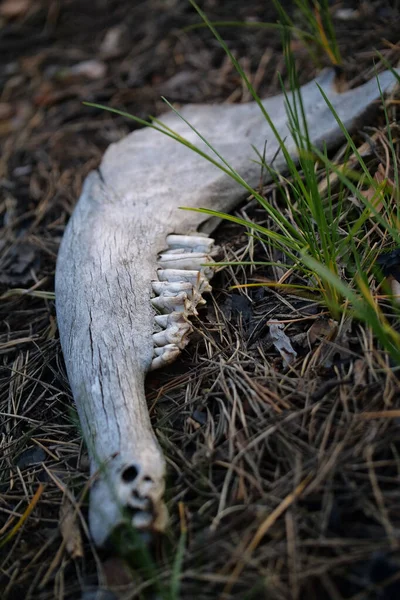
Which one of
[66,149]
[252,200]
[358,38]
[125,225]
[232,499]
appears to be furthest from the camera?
[66,149]

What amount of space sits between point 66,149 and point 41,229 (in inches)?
28.5

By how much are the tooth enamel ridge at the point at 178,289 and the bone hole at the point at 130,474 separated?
0.40 metres

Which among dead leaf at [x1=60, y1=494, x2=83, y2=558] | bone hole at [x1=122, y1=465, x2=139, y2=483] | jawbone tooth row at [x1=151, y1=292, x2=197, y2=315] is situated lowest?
dead leaf at [x1=60, y1=494, x2=83, y2=558]

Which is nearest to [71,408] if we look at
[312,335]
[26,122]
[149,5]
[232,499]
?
[232,499]

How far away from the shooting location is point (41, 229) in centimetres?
268

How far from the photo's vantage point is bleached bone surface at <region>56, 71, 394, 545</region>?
1465 millimetres

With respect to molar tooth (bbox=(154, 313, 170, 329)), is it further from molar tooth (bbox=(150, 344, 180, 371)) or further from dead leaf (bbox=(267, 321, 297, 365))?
dead leaf (bbox=(267, 321, 297, 365))

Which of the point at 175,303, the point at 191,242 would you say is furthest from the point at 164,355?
the point at 191,242

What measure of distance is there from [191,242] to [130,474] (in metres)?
0.99

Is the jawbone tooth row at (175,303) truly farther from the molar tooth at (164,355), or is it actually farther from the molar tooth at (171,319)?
the molar tooth at (164,355)

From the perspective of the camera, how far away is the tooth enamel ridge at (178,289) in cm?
180

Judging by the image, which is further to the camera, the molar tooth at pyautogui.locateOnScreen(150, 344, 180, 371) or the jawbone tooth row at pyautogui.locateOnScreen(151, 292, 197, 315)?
the jawbone tooth row at pyautogui.locateOnScreen(151, 292, 197, 315)

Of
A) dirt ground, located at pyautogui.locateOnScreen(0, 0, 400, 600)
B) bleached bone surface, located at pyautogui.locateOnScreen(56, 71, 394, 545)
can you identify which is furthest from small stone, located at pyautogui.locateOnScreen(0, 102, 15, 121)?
bleached bone surface, located at pyautogui.locateOnScreen(56, 71, 394, 545)

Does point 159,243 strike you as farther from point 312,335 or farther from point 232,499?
point 232,499
